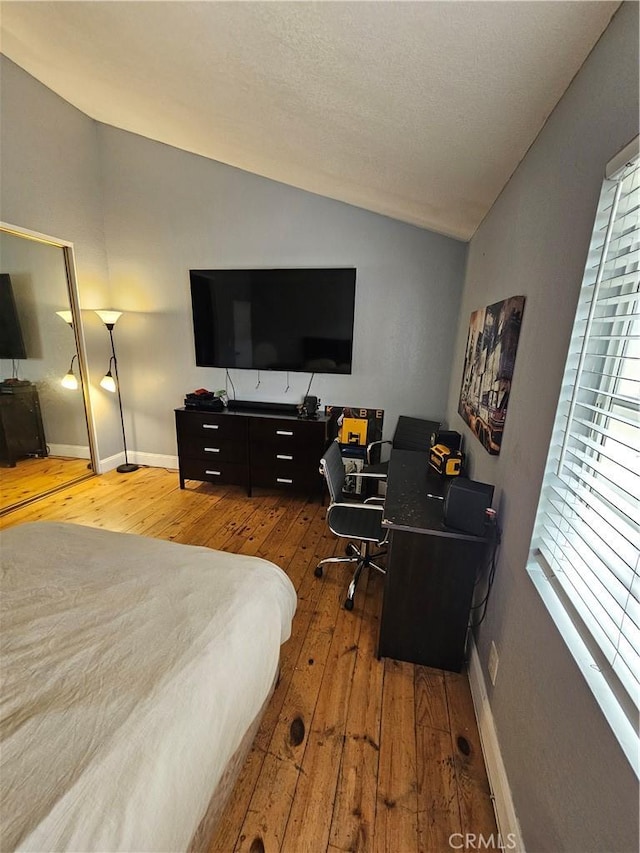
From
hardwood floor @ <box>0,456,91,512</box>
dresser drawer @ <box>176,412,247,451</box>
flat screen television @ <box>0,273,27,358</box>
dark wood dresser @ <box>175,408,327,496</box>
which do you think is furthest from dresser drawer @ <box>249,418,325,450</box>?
flat screen television @ <box>0,273,27,358</box>

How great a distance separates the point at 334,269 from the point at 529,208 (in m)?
1.88

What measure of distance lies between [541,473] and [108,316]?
12.4 ft

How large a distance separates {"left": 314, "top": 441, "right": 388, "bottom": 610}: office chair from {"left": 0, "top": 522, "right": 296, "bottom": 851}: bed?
2.20 ft

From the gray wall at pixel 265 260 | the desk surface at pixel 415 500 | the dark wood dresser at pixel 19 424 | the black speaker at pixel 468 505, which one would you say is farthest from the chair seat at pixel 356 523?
the dark wood dresser at pixel 19 424

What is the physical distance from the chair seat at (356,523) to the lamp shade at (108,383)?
9.40 feet

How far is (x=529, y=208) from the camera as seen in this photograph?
136 cm

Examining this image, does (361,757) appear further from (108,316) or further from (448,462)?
(108,316)

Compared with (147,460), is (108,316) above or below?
above

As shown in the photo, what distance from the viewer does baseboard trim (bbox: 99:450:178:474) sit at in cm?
396

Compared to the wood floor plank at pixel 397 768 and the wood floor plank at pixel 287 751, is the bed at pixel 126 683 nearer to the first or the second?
the wood floor plank at pixel 287 751

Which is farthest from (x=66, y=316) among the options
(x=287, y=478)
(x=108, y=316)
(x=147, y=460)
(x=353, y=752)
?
(x=353, y=752)

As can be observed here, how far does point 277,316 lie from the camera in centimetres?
319

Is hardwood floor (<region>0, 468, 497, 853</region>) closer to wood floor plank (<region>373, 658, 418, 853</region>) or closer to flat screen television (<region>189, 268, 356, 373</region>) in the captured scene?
wood floor plank (<region>373, 658, 418, 853</region>)

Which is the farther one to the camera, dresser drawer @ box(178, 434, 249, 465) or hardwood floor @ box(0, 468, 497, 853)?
dresser drawer @ box(178, 434, 249, 465)
